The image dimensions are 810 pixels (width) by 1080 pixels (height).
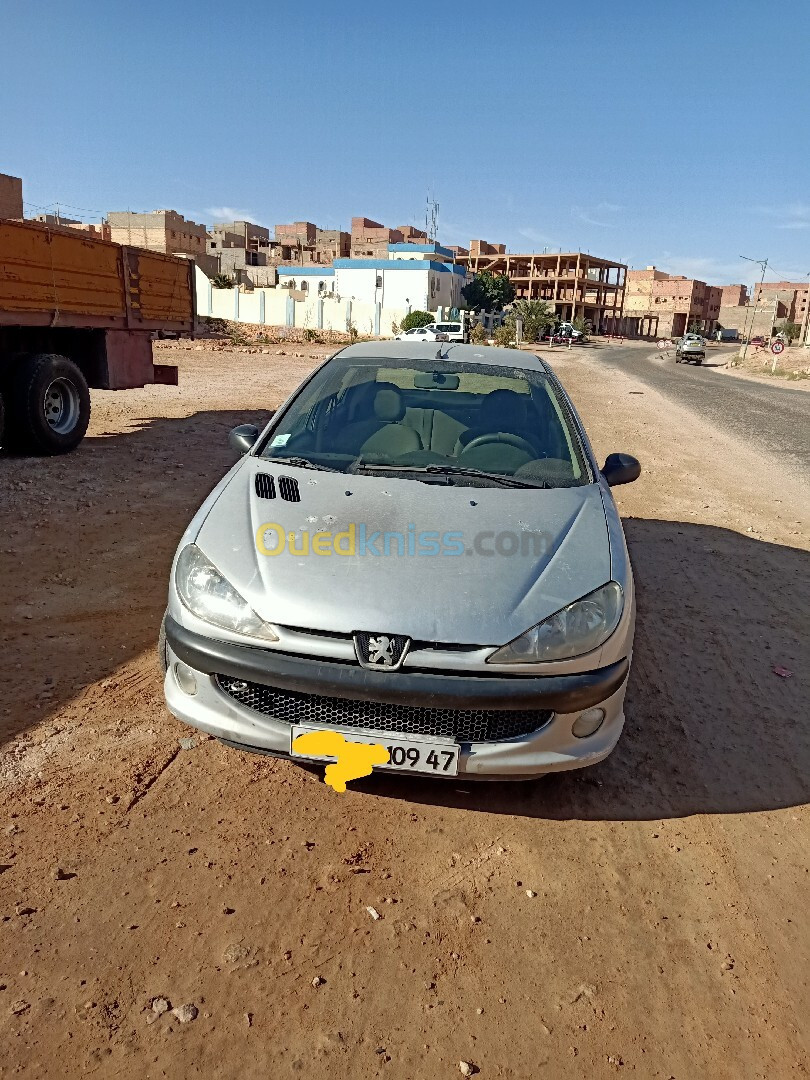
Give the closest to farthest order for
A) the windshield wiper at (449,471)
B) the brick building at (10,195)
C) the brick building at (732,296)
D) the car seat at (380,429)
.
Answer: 1. the windshield wiper at (449,471)
2. the car seat at (380,429)
3. the brick building at (10,195)
4. the brick building at (732,296)

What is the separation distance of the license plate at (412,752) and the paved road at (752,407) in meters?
9.13

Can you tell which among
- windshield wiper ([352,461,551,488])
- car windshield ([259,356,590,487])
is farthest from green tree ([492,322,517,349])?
windshield wiper ([352,461,551,488])

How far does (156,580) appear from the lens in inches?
187

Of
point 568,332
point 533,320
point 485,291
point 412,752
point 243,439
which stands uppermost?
point 485,291

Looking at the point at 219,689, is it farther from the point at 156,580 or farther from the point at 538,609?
the point at 156,580

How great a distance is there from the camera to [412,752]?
7.74ft

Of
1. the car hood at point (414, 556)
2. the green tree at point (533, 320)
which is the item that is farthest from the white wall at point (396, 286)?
the car hood at point (414, 556)

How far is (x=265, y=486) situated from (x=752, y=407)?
1909cm

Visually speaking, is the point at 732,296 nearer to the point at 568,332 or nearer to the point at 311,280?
the point at 568,332

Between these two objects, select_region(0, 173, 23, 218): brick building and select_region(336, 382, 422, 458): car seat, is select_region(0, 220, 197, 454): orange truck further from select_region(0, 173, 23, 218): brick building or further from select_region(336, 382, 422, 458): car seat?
select_region(0, 173, 23, 218): brick building

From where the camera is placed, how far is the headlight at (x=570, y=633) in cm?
235

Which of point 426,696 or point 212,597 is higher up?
point 212,597

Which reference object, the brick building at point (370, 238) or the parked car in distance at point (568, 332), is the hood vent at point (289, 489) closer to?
the parked car in distance at point (568, 332)

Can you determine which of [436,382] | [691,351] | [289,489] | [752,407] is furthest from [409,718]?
[691,351]
